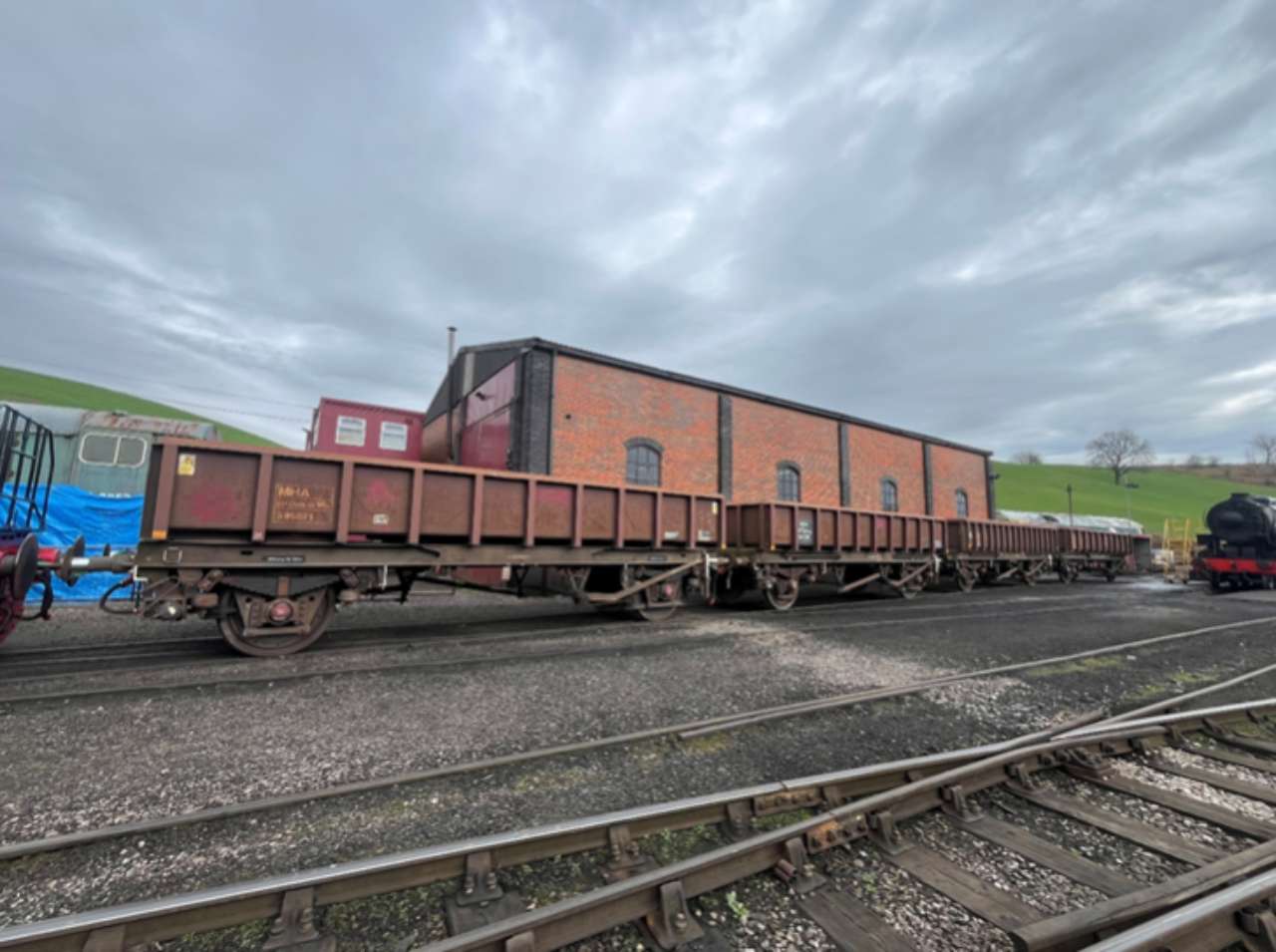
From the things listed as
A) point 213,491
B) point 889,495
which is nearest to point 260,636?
point 213,491

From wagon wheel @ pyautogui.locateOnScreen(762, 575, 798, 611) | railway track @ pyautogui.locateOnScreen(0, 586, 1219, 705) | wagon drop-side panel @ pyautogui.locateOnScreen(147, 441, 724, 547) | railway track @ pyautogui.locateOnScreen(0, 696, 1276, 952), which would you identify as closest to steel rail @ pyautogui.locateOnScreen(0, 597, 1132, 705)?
railway track @ pyautogui.locateOnScreen(0, 586, 1219, 705)

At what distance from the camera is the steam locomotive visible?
18047 mm

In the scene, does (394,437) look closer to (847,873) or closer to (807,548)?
(807,548)

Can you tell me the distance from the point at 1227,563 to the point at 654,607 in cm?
2184

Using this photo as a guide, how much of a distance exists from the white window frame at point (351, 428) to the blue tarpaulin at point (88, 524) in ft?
20.6

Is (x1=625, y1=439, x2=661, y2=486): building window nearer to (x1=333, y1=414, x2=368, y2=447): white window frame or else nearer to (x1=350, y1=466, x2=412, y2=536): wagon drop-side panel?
(x1=333, y1=414, x2=368, y2=447): white window frame

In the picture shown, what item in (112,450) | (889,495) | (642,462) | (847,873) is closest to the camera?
(847,873)

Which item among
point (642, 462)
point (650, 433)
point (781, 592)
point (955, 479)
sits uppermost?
point (650, 433)

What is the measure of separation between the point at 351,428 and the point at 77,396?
48861 mm

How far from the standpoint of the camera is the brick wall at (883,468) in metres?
23.5

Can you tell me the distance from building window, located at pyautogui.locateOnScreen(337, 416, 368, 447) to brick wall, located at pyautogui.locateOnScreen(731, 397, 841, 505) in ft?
43.2

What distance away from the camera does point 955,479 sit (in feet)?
92.2

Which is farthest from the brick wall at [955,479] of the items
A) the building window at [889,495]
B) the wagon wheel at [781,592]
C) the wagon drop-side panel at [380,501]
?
the wagon drop-side panel at [380,501]

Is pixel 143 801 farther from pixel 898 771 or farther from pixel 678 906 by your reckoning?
pixel 898 771
